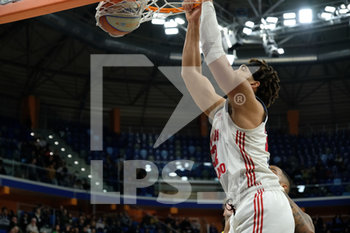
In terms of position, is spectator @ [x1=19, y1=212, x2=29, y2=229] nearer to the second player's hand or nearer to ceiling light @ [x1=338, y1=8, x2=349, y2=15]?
ceiling light @ [x1=338, y1=8, x2=349, y2=15]

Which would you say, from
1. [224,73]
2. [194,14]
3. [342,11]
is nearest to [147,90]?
[342,11]

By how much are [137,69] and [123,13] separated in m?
19.2

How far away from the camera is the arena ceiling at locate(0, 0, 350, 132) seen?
19.8 metres

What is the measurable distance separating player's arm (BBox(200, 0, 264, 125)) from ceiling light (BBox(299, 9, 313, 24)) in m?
13.3

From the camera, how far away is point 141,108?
85.6 ft

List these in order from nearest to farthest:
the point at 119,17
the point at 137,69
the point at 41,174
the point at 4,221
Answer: the point at 119,17
the point at 4,221
the point at 41,174
the point at 137,69

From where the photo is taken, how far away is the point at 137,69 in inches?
952

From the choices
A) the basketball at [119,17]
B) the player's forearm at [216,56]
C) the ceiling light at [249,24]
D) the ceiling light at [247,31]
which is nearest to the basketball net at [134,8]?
the basketball at [119,17]

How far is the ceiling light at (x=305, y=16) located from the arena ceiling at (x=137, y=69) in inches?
54.4

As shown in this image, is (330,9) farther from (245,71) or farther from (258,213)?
(258,213)

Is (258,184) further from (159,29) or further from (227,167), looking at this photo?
(159,29)

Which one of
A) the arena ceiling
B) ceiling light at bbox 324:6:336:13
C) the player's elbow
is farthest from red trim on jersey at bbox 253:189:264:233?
the arena ceiling

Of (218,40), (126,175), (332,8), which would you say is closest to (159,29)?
(126,175)

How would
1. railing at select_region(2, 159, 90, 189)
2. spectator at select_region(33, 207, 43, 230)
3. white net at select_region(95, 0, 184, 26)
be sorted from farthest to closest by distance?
railing at select_region(2, 159, 90, 189) < spectator at select_region(33, 207, 43, 230) < white net at select_region(95, 0, 184, 26)
